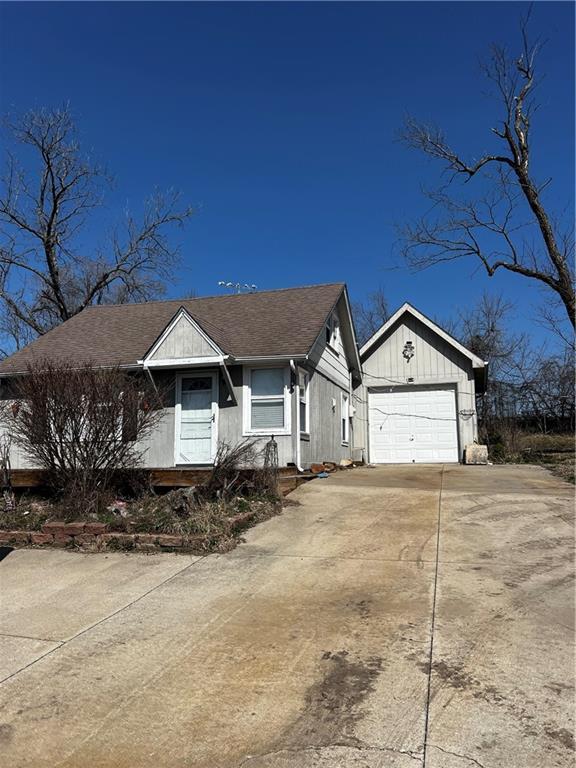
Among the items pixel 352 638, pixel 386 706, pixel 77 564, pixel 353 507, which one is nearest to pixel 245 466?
pixel 353 507

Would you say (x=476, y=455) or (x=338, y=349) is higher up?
(x=338, y=349)

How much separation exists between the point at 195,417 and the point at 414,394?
8531mm

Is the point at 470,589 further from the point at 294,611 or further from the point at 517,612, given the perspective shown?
the point at 294,611

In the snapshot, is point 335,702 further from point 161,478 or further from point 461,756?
point 161,478

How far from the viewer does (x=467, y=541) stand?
6.72 m

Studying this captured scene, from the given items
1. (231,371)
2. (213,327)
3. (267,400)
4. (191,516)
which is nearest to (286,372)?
(267,400)

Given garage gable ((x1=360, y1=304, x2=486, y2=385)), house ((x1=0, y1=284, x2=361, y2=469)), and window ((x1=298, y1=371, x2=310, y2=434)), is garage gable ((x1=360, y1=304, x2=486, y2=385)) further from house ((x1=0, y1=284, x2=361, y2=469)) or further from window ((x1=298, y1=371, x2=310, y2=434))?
window ((x1=298, y1=371, x2=310, y2=434))

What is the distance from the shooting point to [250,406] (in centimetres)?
1279

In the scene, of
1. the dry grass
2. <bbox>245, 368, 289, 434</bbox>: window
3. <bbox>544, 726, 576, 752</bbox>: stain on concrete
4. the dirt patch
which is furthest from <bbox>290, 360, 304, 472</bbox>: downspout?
<bbox>544, 726, 576, 752</bbox>: stain on concrete

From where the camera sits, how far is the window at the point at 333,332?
51.9ft

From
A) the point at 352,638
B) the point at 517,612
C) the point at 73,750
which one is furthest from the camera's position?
the point at 517,612

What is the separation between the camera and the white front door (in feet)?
42.9

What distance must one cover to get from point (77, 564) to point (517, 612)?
15.3 feet

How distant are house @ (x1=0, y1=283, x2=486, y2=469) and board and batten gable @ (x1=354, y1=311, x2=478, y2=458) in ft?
0.11
